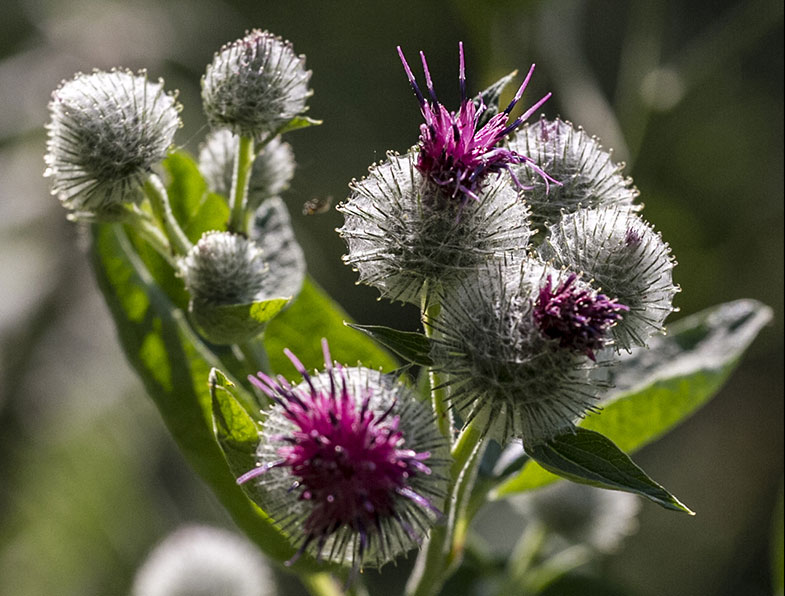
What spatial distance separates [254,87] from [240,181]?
25 cm

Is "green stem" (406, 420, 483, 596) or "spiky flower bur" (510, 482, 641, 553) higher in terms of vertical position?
"green stem" (406, 420, 483, 596)

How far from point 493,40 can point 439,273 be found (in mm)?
2340

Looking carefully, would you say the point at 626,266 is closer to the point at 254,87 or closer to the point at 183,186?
the point at 254,87

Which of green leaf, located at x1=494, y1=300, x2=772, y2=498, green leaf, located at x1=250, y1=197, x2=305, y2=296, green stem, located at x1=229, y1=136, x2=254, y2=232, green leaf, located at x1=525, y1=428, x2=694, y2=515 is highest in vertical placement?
green stem, located at x1=229, y1=136, x2=254, y2=232

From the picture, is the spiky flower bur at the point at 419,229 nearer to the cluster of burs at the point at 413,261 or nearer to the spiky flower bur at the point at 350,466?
the cluster of burs at the point at 413,261

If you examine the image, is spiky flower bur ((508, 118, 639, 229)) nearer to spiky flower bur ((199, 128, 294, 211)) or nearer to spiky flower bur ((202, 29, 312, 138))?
spiky flower bur ((202, 29, 312, 138))

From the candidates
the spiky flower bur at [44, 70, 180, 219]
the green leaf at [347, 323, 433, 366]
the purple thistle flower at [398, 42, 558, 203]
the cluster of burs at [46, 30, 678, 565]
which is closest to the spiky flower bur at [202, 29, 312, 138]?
the cluster of burs at [46, 30, 678, 565]

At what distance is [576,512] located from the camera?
3371 millimetres

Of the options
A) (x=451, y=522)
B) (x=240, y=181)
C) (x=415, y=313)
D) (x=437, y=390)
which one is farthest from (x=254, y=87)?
(x=415, y=313)

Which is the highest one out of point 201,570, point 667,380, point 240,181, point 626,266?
point 240,181

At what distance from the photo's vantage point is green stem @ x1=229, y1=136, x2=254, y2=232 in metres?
2.40

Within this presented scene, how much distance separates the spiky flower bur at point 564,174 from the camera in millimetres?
2289

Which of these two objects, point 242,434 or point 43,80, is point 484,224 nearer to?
point 242,434

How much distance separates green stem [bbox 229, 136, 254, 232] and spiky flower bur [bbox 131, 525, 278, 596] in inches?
64.8
